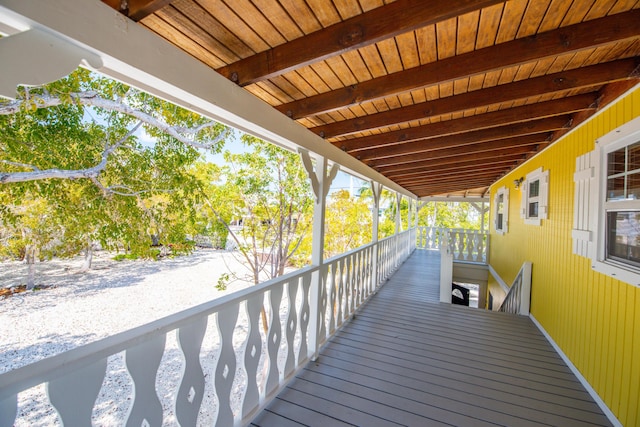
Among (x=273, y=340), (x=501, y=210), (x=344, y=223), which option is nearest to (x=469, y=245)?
(x=501, y=210)

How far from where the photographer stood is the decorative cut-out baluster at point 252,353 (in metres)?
1.92

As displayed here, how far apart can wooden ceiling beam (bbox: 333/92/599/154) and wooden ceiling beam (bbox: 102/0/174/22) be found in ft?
7.83

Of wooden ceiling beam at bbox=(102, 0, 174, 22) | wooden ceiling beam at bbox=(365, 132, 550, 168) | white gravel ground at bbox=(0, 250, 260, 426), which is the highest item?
wooden ceiling beam at bbox=(365, 132, 550, 168)

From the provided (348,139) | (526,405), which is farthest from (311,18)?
(526,405)

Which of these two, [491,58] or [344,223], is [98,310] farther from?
[491,58]

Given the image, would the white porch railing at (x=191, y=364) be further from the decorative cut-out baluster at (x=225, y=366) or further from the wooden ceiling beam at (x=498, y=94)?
the wooden ceiling beam at (x=498, y=94)

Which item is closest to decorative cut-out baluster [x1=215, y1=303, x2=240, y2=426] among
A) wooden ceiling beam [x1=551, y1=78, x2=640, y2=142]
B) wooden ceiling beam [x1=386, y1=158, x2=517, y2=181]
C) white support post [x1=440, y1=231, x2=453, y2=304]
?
wooden ceiling beam [x1=551, y1=78, x2=640, y2=142]

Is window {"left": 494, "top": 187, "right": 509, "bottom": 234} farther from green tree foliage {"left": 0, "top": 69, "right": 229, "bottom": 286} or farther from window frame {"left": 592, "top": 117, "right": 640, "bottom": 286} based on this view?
green tree foliage {"left": 0, "top": 69, "right": 229, "bottom": 286}

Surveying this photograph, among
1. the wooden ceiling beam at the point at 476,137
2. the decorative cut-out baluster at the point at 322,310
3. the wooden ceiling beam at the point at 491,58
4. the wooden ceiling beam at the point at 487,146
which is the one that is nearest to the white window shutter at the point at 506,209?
the wooden ceiling beam at the point at 487,146

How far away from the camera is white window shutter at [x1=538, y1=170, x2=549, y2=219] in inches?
Answer: 146

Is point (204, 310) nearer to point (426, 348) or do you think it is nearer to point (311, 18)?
point (311, 18)

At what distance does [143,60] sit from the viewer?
1188mm

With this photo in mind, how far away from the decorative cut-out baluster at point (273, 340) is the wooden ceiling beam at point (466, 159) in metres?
3.39

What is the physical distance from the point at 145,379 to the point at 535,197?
5.27 meters
